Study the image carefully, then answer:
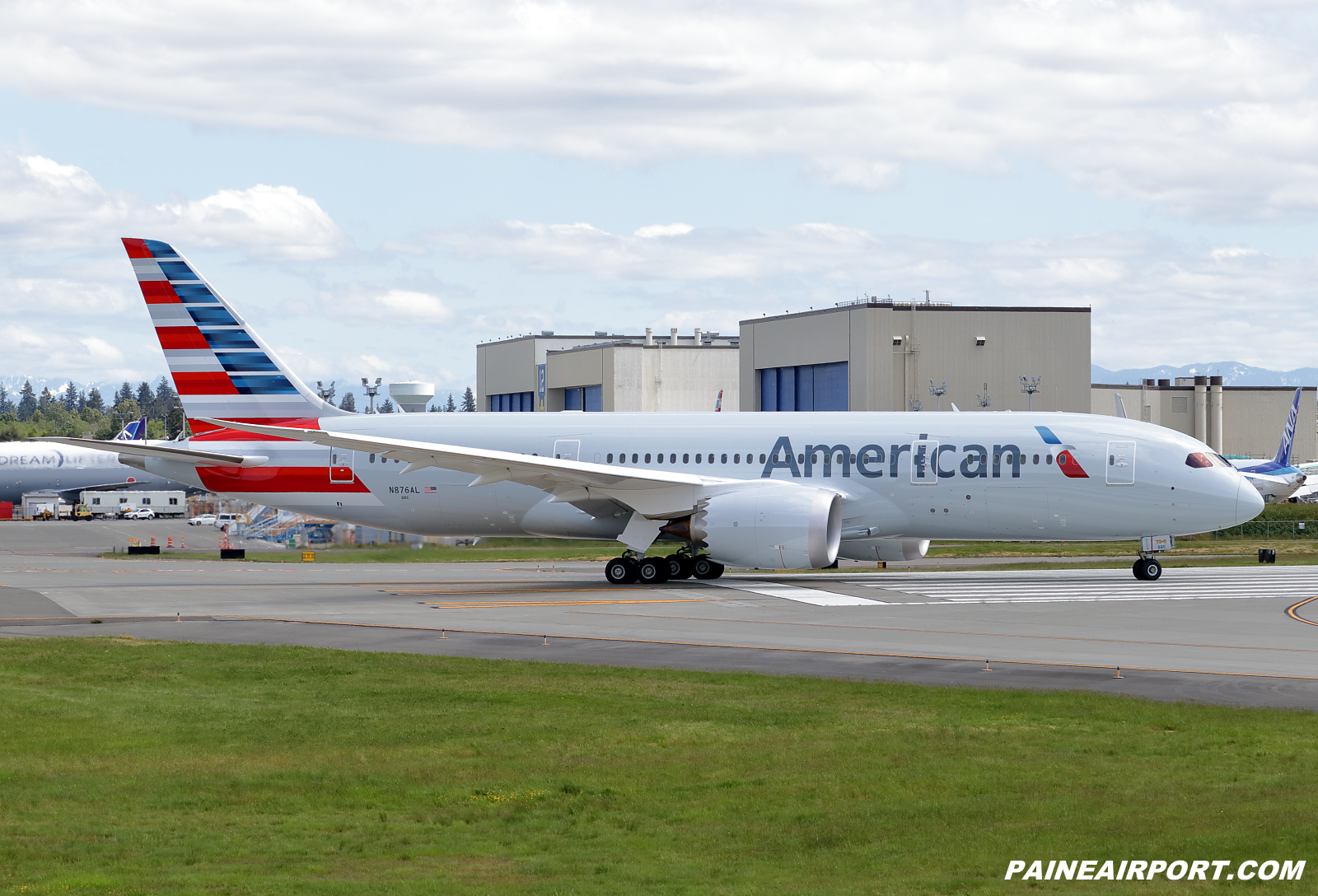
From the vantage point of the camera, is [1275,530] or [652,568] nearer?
[652,568]

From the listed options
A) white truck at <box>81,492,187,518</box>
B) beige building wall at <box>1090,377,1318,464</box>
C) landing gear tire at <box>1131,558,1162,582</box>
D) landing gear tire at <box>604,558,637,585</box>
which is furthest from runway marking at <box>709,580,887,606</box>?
white truck at <box>81,492,187,518</box>

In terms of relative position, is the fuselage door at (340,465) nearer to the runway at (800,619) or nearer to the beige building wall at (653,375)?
the runway at (800,619)

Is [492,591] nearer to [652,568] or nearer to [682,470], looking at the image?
[652,568]

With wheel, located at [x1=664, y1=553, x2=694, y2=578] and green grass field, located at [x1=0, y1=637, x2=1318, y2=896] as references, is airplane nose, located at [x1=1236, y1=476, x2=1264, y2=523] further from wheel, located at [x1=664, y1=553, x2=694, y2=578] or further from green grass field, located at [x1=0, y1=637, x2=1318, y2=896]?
green grass field, located at [x1=0, y1=637, x2=1318, y2=896]

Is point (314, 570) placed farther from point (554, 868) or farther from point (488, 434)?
point (554, 868)

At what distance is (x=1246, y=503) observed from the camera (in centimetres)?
3262

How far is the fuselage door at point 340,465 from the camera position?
36.4 meters

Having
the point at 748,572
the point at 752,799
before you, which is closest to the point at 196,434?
the point at 748,572

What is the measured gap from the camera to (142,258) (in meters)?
37.1

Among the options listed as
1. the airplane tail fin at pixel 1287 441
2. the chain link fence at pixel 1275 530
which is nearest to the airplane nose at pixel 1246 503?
the chain link fence at pixel 1275 530

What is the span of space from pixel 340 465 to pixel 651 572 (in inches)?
352

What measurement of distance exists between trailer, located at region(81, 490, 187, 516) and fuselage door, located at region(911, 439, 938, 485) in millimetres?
98788

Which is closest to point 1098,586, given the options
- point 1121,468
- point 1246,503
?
point 1121,468

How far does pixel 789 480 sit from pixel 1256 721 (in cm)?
2047
